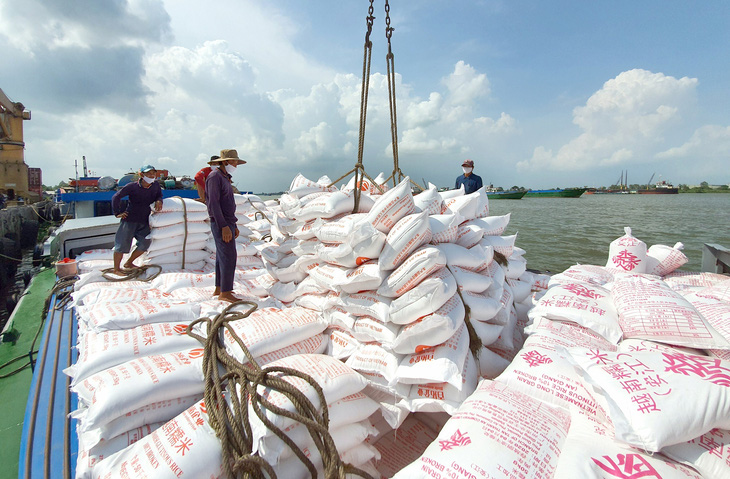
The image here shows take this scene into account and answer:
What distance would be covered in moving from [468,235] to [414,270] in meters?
0.78

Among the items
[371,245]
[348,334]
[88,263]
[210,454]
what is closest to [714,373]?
[371,245]

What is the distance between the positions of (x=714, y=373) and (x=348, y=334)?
1528 mm

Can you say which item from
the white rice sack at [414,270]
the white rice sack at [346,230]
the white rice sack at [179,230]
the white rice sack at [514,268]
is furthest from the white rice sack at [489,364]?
the white rice sack at [179,230]

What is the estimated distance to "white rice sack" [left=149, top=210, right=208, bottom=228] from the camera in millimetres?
3537

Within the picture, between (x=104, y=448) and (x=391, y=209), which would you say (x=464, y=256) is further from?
(x=104, y=448)

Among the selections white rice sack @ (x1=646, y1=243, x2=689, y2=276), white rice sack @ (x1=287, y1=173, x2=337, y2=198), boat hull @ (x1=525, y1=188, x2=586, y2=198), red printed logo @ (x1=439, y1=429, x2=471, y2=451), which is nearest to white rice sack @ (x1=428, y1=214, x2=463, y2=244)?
red printed logo @ (x1=439, y1=429, x2=471, y2=451)

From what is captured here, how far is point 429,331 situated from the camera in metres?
1.60

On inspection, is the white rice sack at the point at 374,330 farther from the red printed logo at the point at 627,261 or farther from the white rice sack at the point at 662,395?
the red printed logo at the point at 627,261

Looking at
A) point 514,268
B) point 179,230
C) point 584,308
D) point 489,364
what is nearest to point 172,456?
point 489,364

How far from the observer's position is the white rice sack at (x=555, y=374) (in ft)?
4.35

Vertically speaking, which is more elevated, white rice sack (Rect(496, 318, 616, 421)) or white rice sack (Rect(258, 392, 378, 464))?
white rice sack (Rect(496, 318, 616, 421))

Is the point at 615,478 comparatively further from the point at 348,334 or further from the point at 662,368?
the point at 348,334

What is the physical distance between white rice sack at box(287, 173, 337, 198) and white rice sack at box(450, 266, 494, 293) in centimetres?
147

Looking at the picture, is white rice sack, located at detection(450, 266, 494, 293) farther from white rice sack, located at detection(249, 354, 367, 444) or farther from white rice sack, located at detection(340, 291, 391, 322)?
white rice sack, located at detection(249, 354, 367, 444)
